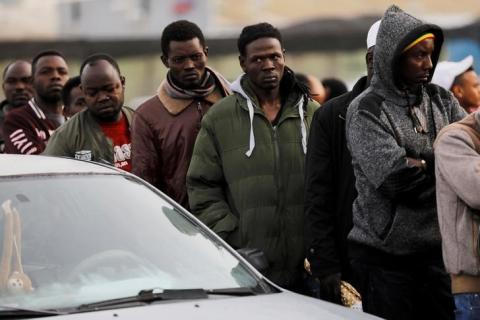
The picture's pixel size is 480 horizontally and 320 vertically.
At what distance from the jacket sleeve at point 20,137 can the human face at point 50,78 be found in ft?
1.78

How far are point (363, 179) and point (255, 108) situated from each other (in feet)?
3.33

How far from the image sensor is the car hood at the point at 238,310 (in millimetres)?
5207

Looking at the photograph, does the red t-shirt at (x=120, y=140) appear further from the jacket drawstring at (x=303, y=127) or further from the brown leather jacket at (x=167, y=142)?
the jacket drawstring at (x=303, y=127)

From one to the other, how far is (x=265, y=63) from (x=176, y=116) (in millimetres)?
749

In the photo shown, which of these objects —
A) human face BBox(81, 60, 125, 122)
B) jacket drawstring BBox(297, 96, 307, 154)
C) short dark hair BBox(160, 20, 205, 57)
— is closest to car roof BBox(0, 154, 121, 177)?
jacket drawstring BBox(297, 96, 307, 154)

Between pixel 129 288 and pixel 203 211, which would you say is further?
pixel 203 211

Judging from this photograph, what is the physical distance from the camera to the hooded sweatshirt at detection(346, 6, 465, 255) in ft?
22.6

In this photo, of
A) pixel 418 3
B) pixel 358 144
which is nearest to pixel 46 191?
pixel 358 144

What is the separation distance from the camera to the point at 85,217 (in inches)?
233

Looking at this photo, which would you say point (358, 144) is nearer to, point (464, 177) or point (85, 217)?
point (464, 177)

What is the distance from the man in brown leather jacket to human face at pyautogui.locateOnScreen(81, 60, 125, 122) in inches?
24.4

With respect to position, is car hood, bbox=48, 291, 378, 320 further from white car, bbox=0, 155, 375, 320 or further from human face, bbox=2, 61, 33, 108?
human face, bbox=2, 61, 33, 108

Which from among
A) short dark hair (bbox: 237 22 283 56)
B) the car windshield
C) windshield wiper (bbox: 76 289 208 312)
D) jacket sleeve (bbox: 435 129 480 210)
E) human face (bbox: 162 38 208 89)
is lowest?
windshield wiper (bbox: 76 289 208 312)

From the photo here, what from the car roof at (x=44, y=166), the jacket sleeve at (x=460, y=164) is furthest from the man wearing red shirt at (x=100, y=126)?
the jacket sleeve at (x=460, y=164)
